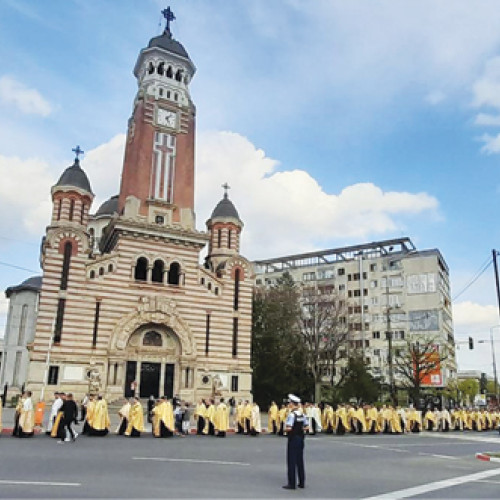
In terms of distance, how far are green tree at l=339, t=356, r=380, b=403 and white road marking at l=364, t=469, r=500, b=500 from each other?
32.5 meters

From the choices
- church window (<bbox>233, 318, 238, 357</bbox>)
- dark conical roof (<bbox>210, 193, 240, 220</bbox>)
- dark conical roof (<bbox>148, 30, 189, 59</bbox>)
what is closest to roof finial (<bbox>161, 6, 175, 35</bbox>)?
dark conical roof (<bbox>148, 30, 189, 59</bbox>)

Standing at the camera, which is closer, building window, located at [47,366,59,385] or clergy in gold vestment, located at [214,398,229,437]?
clergy in gold vestment, located at [214,398,229,437]

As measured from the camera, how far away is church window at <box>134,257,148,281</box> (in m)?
36.9

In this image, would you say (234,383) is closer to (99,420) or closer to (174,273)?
(174,273)

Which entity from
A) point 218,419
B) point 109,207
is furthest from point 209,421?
point 109,207

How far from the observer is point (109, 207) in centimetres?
5700

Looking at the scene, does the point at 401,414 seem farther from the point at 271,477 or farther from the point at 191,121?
the point at 191,121

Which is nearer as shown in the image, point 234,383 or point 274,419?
point 274,419

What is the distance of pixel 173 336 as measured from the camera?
36406mm

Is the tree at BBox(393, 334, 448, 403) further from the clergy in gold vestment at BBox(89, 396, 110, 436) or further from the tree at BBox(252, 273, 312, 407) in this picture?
the clergy in gold vestment at BBox(89, 396, 110, 436)

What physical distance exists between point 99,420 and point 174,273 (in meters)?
20.8

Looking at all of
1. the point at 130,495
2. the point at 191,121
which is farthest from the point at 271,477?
the point at 191,121

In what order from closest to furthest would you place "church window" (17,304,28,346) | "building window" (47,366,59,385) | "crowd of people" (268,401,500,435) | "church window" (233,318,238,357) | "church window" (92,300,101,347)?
"crowd of people" (268,401,500,435)
"building window" (47,366,59,385)
"church window" (92,300,101,347)
"church window" (233,318,238,357)
"church window" (17,304,28,346)

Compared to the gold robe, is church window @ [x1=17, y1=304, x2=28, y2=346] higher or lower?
higher
